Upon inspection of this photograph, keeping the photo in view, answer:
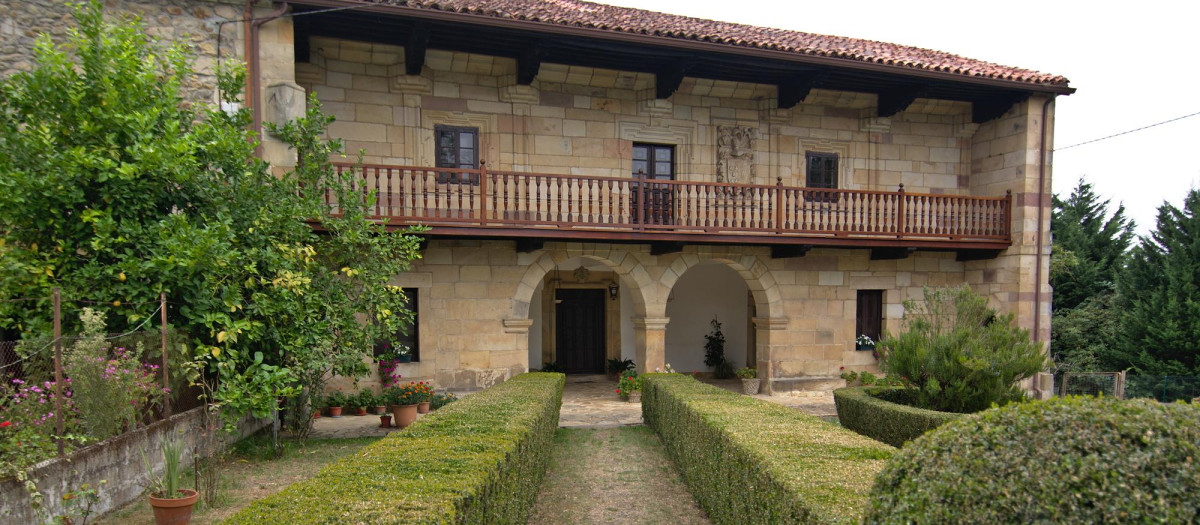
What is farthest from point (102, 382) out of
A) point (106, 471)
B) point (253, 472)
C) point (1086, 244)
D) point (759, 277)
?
point (1086, 244)

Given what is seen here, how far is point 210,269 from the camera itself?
17.7 feet

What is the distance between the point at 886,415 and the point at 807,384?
14.6ft

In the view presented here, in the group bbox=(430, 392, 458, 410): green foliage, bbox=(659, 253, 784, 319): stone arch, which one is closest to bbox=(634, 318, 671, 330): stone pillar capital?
bbox=(659, 253, 784, 319): stone arch

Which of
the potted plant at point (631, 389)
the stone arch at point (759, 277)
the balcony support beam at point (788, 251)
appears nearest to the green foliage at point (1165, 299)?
the balcony support beam at point (788, 251)

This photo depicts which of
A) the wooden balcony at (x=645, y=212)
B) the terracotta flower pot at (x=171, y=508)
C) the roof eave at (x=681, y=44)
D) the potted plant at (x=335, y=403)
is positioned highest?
the roof eave at (x=681, y=44)

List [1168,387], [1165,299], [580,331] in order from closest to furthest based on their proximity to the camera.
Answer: [1168,387]
[580,331]
[1165,299]

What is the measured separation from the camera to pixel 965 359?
6309 mm

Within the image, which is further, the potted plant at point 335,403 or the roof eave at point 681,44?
the potted plant at point 335,403

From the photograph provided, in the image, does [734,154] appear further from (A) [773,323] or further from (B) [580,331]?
(B) [580,331]

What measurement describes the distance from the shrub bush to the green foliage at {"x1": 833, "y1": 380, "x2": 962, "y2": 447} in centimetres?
418

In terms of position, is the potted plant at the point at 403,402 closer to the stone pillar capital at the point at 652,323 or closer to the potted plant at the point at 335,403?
the potted plant at the point at 335,403

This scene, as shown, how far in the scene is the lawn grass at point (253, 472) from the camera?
4715mm

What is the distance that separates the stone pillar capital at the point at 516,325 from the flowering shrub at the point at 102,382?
5343mm

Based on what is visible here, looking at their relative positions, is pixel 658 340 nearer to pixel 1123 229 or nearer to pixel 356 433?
pixel 356 433
